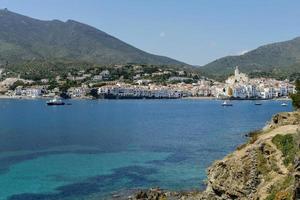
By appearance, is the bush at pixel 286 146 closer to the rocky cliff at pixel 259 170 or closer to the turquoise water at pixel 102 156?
the rocky cliff at pixel 259 170

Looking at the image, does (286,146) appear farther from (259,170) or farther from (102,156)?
(102,156)

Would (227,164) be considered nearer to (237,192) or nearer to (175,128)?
(237,192)

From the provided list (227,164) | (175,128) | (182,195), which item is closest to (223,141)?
(175,128)

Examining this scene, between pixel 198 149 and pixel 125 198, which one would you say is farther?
pixel 198 149

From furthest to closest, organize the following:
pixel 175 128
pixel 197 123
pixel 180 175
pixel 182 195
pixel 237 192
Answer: pixel 197 123 < pixel 175 128 < pixel 180 175 < pixel 182 195 < pixel 237 192

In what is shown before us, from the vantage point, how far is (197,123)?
99188 millimetres

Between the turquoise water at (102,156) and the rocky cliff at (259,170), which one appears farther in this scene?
the turquoise water at (102,156)

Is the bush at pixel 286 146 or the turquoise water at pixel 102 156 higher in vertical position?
the bush at pixel 286 146

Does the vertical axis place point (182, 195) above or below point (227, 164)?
below

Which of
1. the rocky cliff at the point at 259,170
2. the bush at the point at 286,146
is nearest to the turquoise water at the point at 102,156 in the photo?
the rocky cliff at the point at 259,170

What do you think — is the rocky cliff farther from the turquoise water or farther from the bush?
the turquoise water

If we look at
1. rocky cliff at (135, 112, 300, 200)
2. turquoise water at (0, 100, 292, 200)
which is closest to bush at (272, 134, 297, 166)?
rocky cliff at (135, 112, 300, 200)

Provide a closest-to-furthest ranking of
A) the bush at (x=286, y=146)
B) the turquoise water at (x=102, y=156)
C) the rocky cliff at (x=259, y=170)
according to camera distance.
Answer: the rocky cliff at (x=259, y=170)
the bush at (x=286, y=146)
the turquoise water at (x=102, y=156)

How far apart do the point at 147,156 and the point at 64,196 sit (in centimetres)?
2029
